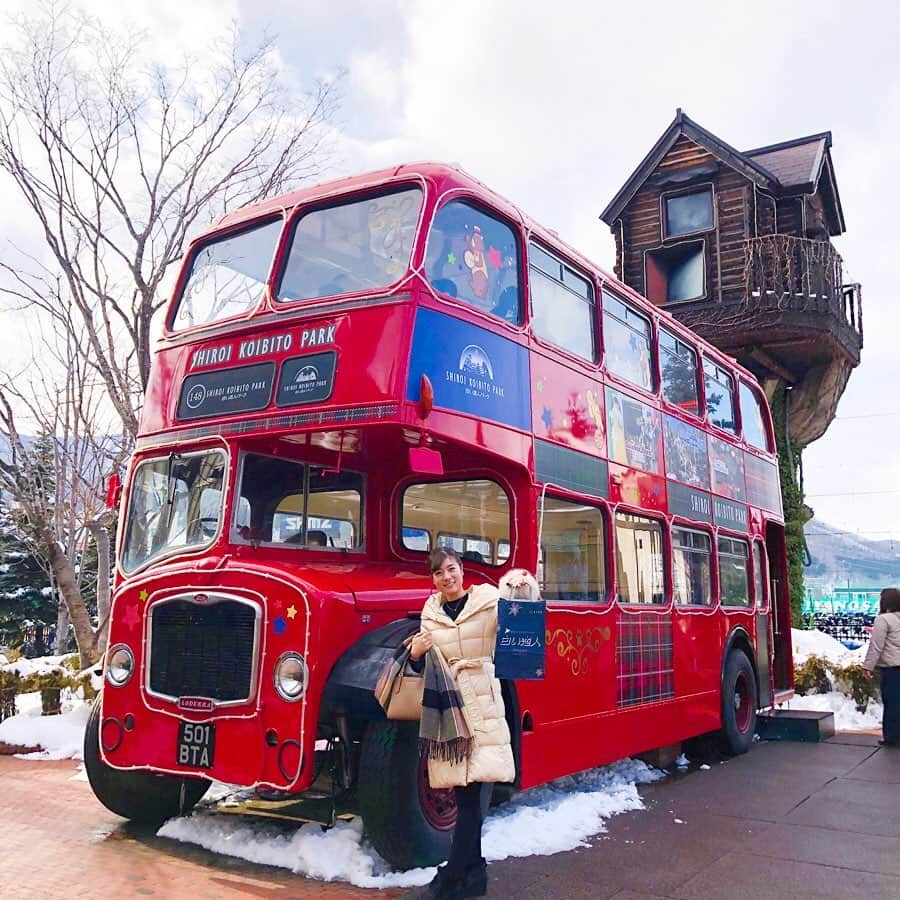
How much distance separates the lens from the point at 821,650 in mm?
14805

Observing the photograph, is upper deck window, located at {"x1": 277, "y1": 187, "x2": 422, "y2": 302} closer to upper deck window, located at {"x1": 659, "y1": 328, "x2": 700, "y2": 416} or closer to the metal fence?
upper deck window, located at {"x1": 659, "y1": 328, "x2": 700, "y2": 416}

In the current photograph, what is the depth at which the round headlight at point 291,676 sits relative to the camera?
16.5 feet

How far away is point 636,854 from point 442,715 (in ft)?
6.59

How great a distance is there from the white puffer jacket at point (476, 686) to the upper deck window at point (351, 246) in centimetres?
219

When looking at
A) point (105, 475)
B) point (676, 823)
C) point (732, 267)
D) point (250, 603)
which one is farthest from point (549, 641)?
point (732, 267)

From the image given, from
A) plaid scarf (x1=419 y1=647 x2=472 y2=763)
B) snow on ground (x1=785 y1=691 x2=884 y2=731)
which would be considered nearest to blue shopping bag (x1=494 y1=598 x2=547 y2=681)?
plaid scarf (x1=419 y1=647 x2=472 y2=763)

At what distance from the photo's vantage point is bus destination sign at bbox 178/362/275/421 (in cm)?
594

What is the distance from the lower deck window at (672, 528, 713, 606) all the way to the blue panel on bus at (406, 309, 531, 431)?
117 inches

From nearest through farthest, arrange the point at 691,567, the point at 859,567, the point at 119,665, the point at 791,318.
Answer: the point at 119,665 → the point at 691,567 → the point at 791,318 → the point at 859,567

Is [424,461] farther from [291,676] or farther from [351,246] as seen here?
[351,246]

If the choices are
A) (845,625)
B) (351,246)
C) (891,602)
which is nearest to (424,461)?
(351,246)

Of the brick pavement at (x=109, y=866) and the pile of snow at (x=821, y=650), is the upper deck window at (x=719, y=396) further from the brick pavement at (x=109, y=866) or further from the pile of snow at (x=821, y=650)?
the brick pavement at (x=109, y=866)

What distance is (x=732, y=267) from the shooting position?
1947 centimetres

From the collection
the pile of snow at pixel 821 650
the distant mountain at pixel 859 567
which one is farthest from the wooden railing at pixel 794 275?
the distant mountain at pixel 859 567
